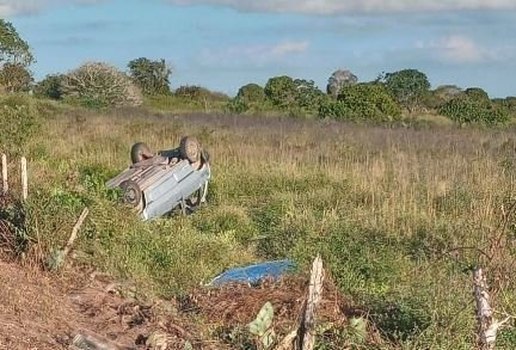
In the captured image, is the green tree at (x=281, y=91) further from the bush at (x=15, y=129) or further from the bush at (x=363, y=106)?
the bush at (x=15, y=129)

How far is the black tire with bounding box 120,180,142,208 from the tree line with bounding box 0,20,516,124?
1567cm

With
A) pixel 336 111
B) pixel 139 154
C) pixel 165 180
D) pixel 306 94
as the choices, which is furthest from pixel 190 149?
pixel 306 94

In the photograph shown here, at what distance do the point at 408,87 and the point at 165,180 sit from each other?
2906 cm

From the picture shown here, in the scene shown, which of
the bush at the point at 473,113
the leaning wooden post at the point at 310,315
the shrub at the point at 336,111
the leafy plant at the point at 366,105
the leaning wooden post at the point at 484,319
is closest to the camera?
the leaning wooden post at the point at 484,319

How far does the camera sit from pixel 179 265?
26.9 ft

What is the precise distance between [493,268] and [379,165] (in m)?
6.58

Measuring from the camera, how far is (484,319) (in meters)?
5.02

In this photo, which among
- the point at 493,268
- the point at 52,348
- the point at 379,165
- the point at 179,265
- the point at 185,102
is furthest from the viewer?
the point at 185,102

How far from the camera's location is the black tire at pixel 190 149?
11266 mm

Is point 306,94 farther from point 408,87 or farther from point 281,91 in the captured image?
point 408,87

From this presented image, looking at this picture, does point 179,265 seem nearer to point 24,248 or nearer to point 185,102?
point 24,248

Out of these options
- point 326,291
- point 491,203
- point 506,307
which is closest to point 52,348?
point 326,291

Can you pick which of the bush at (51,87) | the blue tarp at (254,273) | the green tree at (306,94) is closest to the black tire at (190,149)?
the blue tarp at (254,273)

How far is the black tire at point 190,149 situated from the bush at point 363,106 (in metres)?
14.3
